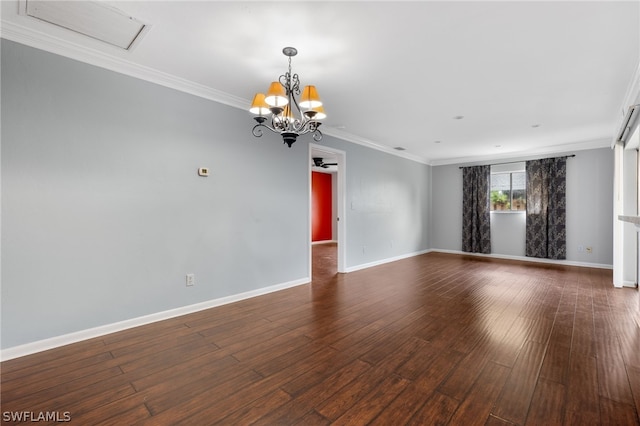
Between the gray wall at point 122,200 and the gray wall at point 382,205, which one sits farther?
the gray wall at point 382,205

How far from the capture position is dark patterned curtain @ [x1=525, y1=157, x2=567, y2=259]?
6176mm

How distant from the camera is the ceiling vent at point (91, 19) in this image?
6.57 feet

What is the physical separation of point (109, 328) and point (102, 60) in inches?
99.1

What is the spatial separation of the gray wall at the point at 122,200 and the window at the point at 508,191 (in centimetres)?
557

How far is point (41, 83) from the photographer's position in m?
2.38

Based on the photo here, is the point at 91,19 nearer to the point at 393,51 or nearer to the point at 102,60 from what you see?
the point at 102,60

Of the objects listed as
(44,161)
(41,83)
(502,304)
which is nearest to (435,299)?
(502,304)

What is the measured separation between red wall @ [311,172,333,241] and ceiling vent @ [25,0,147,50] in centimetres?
778

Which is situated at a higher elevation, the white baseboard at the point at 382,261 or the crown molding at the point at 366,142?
the crown molding at the point at 366,142

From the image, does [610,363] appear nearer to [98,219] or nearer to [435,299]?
[435,299]

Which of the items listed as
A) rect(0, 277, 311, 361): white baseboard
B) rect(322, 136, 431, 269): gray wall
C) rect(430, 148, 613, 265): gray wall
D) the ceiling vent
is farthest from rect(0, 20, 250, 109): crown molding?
rect(430, 148, 613, 265): gray wall

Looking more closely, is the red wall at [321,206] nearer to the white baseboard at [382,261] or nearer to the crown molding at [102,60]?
the white baseboard at [382,261]

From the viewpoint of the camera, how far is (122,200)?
2787 mm

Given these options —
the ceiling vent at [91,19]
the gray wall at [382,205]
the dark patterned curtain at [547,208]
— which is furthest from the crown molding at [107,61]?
the dark patterned curtain at [547,208]
